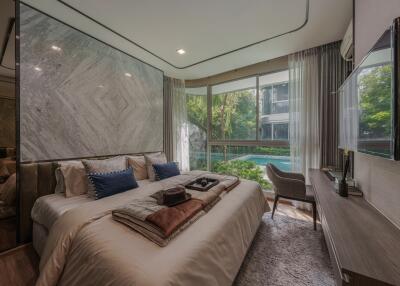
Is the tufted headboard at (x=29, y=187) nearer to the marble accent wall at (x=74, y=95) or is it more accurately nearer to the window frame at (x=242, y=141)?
the marble accent wall at (x=74, y=95)

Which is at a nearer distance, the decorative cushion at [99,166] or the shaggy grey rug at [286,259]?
the shaggy grey rug at [286,259]

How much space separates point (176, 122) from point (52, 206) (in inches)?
121

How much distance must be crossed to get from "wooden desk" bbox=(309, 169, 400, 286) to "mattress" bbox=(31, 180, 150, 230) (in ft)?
7.12

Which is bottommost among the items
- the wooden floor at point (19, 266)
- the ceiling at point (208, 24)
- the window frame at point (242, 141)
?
the wooden floor at point (19, 266)

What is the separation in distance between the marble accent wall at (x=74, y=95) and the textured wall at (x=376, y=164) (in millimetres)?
3218

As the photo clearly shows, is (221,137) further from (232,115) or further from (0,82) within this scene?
(0,82)

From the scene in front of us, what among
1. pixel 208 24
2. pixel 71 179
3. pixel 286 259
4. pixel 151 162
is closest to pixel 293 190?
pixel 286 259

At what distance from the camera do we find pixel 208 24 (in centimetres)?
241

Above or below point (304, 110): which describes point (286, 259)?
below

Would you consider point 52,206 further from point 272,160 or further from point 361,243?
point 272,160

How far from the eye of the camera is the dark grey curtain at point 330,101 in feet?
9.26

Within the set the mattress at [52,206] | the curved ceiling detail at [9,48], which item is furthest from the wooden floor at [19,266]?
the curved ceiling detail at [9,48]

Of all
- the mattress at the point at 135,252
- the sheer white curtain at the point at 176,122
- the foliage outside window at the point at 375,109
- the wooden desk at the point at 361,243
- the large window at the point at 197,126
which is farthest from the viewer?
the large window at the point at 197,126

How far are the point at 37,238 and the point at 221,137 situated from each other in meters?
3.66
